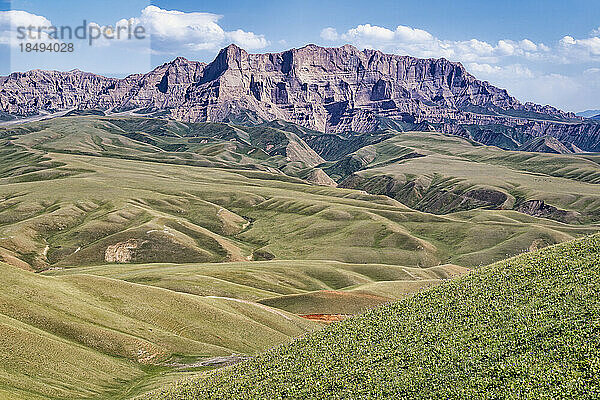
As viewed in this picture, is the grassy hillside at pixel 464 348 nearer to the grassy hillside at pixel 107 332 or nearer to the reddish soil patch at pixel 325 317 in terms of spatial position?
the grassy hillside at pixel 107 332

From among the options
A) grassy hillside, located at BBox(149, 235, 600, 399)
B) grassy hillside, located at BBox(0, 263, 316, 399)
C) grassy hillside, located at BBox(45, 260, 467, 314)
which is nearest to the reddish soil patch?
grassy hillside, located at BBox(45, 260, 467, 314)

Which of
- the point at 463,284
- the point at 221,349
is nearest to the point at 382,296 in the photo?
the point at 221,349

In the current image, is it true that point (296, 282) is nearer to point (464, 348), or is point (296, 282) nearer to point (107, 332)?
point (107, 332)

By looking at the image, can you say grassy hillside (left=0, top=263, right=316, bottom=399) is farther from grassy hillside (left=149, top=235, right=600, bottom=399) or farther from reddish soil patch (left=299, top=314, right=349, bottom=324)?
grassy hillside (left=149, top=235, right=600, bottom=399)

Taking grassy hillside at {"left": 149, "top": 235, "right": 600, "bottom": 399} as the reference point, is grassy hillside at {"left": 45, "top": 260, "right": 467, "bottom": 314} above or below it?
below

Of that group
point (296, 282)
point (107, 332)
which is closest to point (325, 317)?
point (107, 332)

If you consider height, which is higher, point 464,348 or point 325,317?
point 464,348

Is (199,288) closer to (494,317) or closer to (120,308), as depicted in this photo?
(120,308)
